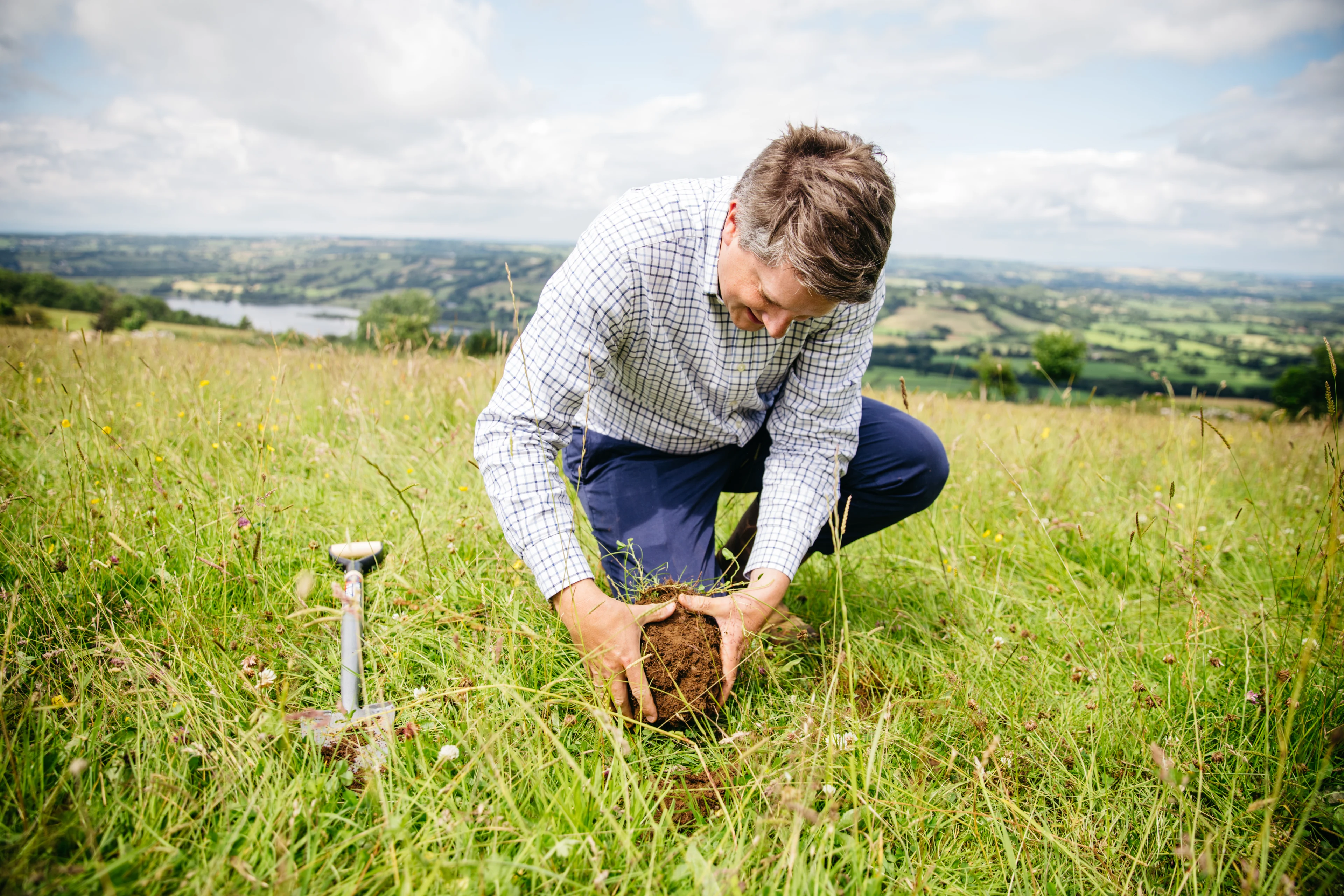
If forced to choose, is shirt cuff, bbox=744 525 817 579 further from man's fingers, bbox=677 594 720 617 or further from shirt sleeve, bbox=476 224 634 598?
shirt sleeve, bbox=476 224 634 598

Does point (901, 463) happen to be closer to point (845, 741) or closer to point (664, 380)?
point (664, 380)

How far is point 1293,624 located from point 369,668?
3181 millimetres

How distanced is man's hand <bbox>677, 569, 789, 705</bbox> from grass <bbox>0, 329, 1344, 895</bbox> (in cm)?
12

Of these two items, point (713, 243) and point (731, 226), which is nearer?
point (731, 226)

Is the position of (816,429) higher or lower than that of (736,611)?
higher

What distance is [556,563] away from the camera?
1736 mm

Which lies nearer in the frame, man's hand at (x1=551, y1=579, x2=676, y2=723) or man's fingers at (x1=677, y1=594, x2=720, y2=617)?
man's hand at (x1=551, y1=579, x2=676, y2=723)

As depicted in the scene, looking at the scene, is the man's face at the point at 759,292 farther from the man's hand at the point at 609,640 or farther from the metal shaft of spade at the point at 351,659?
the metal shaft of spade at the point at 351,659

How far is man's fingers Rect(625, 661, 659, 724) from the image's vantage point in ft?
5.35

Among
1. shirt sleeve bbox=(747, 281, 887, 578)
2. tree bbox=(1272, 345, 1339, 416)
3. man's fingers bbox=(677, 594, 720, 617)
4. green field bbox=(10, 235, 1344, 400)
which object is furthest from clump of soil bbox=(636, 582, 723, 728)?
tree bbox=(1272, 345, 1339, 416)

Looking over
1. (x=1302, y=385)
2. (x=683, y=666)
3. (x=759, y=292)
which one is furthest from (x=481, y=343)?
(x=1302, y=385)

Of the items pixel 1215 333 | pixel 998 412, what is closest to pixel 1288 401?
pixel 1215 333

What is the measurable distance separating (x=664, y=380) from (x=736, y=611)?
2.82 feet

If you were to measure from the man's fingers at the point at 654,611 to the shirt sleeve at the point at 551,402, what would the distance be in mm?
174
